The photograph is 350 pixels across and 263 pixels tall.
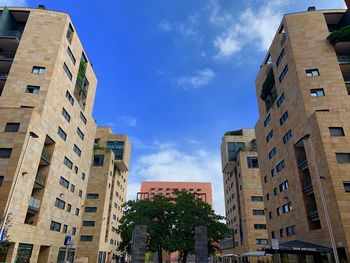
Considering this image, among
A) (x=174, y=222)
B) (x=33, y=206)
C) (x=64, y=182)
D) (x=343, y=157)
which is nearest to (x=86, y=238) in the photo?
(x=64, y=182)

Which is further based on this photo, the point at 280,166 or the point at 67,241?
the point at 280,166

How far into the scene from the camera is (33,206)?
34.2 metres

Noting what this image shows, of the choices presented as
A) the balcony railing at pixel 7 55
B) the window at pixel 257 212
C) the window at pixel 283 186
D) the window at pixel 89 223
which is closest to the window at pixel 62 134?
the balcony railing at pixel 7 55

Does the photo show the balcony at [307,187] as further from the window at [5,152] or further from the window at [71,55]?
the window at [71,55]

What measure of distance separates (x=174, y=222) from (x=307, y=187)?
63.2 feet

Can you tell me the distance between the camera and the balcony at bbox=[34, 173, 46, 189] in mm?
35294

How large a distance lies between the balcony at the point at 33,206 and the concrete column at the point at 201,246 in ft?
68.3

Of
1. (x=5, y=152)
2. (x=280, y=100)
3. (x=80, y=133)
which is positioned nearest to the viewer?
(x=5, y=152)

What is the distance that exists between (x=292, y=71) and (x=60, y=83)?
35.1m

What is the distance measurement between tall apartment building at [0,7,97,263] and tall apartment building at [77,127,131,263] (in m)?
15.6

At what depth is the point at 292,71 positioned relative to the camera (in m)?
39.9

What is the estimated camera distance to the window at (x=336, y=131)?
30.9 m

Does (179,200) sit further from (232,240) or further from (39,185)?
(232,240)

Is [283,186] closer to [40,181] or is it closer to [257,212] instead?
[257,212]
